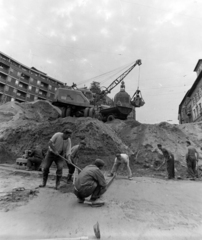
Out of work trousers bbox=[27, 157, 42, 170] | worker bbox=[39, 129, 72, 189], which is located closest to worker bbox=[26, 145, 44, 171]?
work trousers bbox=[27, 157, 42, 170]

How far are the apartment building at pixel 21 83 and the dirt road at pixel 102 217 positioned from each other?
3739 centimetres

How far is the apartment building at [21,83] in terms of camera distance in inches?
1373

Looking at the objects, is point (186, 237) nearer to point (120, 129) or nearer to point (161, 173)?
point (161, 173)

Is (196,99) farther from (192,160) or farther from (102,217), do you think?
(102,217)

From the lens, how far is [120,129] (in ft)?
39.5

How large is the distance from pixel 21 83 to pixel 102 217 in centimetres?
4331

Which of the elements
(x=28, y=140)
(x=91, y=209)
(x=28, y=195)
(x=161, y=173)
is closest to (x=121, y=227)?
(x=91, y=209)

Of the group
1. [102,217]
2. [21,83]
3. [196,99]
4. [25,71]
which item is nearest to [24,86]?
[21,83]

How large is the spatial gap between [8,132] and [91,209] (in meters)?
9.61

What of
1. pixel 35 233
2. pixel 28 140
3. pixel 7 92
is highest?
pixel 7 92

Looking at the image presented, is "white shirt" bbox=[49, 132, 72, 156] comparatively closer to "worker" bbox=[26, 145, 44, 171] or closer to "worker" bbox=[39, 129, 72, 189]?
"worker" bbox=[39, 129, 72, 189]

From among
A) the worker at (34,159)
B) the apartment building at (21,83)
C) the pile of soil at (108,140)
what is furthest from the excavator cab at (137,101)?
the apartment building at (21,83)

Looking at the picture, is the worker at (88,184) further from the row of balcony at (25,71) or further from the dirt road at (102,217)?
the row of balcony at (25,71)

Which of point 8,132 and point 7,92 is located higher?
point 7,92
